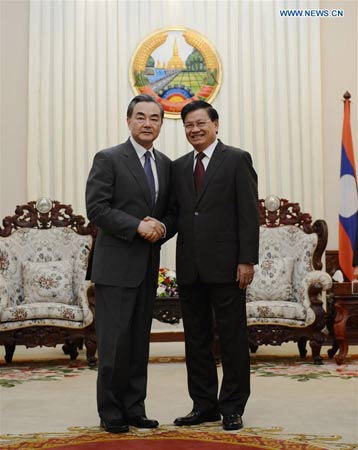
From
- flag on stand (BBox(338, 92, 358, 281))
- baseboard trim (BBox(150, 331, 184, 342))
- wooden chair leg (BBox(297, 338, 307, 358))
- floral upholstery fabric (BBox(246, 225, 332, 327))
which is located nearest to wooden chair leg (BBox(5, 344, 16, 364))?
baseboard trim (BBox(150, 331, 184, 342))

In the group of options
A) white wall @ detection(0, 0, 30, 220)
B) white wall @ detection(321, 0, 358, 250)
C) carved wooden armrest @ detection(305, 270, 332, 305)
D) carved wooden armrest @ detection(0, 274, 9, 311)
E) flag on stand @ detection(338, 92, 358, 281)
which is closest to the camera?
carved wooden armrest @ detection(0, 274, 9, 311)

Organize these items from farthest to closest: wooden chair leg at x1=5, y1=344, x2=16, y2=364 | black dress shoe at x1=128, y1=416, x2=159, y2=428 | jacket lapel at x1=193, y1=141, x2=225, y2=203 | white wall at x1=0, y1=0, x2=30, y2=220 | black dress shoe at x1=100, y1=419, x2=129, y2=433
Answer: white wall at x1=0, y1=0, x2=30, y2=220 < wooden chair leg at x1=5, y1=344, x2=16, y2=364 < jacket lapel at x1=193, y1=141, x2=225, y2=203 < black dress shoe at x1=128, y1=416, x2=159, y2=428 < black dress shoe at x1=100, y1=419, x2=129, y2=433

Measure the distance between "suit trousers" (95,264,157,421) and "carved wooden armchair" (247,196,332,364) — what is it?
2201mm

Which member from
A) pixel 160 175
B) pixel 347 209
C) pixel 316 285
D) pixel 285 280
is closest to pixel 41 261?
pixel 285 280

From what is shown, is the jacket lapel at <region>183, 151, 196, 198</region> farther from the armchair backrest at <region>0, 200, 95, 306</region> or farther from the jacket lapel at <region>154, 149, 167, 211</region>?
the armchair backrest at <region>0, 200, 95, 306</region>

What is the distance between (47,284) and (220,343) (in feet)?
8.22

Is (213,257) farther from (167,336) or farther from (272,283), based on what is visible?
(167,336)

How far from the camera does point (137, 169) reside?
3270 millimetres

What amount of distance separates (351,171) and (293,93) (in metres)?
1.17

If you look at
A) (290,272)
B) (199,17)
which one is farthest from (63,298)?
(199,17)

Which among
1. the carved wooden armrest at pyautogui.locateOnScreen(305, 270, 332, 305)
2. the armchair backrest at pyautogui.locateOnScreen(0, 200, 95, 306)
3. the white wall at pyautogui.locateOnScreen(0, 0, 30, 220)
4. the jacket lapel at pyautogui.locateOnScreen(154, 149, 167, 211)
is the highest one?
the white wall at pyautogui.locateOnScreen(0, 0, 30, 220)

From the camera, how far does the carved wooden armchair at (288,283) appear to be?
17.6 ft

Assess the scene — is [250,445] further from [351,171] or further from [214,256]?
[351,171]

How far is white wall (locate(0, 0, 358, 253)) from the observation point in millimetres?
7336
